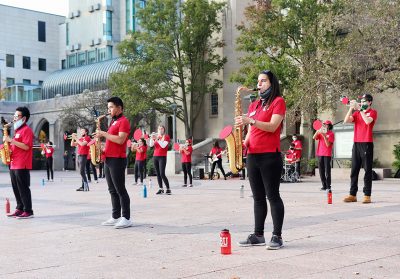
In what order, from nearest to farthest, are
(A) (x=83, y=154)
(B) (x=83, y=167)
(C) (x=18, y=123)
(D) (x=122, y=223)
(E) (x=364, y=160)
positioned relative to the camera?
1. (D) (x=122, y=223)
2. (C) (x=18, y=123)
3. (E) (x=364, y=160)
4. (B) (x=83, y=167)
5. (A) (x=83, y=154)

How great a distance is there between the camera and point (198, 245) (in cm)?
779

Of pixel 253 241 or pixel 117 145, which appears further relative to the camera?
pixel 117 145

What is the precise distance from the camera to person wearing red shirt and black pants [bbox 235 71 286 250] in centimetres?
743

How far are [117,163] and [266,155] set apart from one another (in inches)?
127

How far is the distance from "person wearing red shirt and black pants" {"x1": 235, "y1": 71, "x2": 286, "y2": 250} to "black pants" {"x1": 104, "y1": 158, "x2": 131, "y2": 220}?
2823 mm

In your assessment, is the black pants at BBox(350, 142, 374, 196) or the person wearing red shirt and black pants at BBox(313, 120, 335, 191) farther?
the person wearing red shirt and black pants at BBox(313, 120, 335, 191)

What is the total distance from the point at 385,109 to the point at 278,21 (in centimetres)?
671

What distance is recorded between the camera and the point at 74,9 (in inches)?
2803

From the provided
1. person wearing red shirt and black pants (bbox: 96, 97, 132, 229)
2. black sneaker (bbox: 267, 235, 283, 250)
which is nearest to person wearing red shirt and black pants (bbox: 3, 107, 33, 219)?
person wearing red shirt and black pants (bbox: 96, 97, 132, 229)

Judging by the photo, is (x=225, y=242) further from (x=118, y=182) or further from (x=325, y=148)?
(x=325, y=148)

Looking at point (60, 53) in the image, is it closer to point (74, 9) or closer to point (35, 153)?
point (74, 9)

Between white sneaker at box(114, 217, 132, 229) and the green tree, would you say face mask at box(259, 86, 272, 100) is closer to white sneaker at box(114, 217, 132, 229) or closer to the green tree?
white sneaker at box(114, 217, 132, 229)

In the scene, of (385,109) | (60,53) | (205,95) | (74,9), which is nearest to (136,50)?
(205,95)

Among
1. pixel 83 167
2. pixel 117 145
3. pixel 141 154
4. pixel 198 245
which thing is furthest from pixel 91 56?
pixel 198 245
